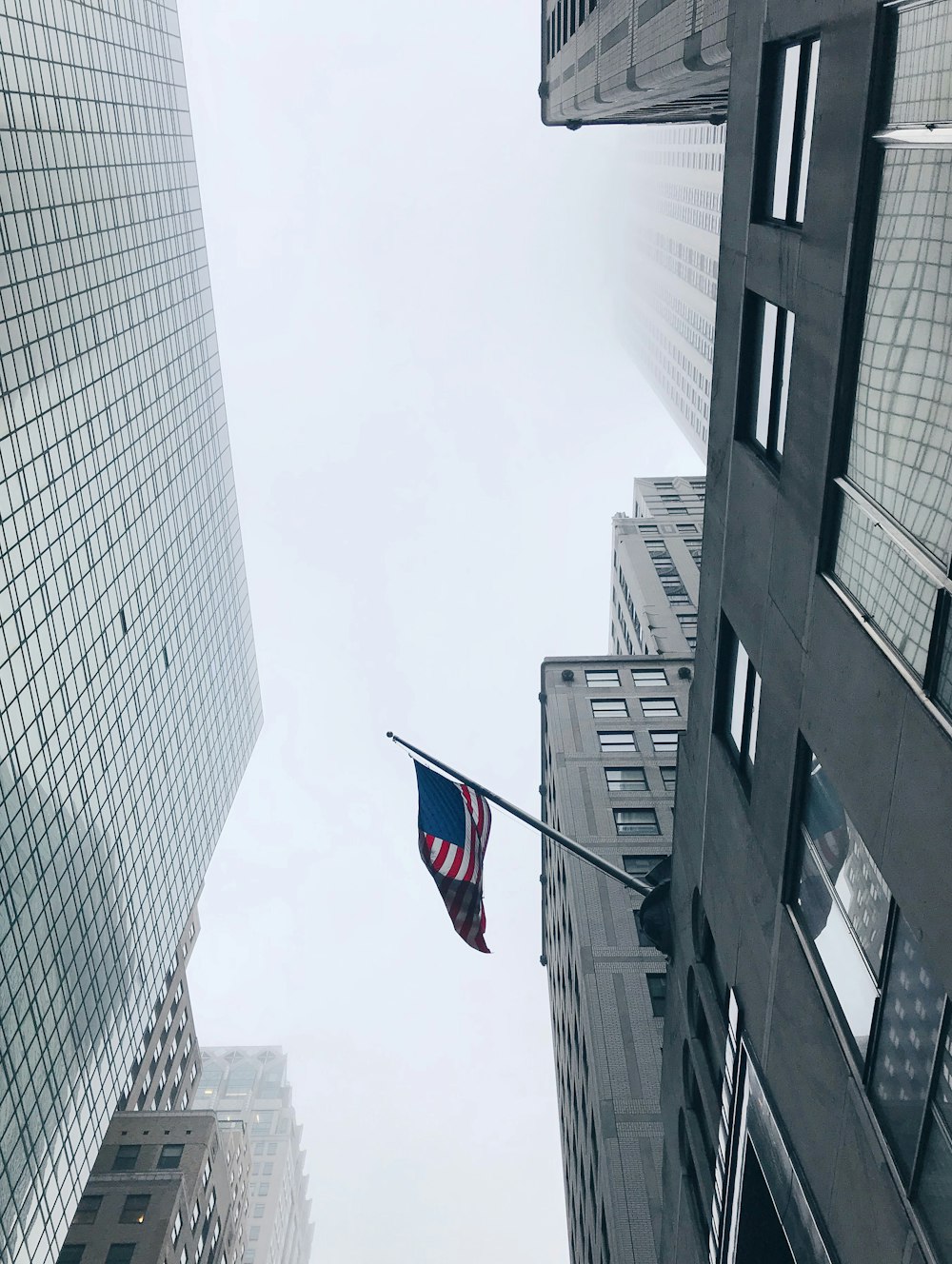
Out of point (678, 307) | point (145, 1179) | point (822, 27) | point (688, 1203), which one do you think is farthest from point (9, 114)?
point (678, 307)

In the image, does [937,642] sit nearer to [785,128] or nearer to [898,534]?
[898,534]

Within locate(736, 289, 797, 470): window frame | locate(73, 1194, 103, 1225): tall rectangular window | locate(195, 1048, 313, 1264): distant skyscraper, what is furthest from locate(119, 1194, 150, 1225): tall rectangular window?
locate(195, 1048, 313, 1264): distant skyscraper

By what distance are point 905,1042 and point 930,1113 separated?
841 mm

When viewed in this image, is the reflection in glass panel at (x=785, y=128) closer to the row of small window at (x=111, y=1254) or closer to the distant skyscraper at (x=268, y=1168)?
the row of small window at (x=111, y=1254)

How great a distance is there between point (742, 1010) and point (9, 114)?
44198 millimetres

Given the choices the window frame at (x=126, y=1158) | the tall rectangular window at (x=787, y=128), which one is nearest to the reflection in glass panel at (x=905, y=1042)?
the tall rectangular window at (x=787, y=128)

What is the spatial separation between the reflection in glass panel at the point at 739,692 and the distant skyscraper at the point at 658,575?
2177 inches

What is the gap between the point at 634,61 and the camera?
3728 cm

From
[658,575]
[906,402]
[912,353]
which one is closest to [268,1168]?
[658,575]

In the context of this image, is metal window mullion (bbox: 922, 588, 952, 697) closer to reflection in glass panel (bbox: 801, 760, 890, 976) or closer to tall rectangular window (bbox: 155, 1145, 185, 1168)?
reflection in glass panel (bbox: 801, 760, 890, 976)

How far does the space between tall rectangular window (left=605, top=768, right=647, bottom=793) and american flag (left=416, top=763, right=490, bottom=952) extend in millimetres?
39159

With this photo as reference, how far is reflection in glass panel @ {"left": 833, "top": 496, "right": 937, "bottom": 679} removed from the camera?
11539mm

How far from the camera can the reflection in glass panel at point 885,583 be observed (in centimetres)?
1154

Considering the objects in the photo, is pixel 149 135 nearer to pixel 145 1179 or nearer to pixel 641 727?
pixel 641 727
